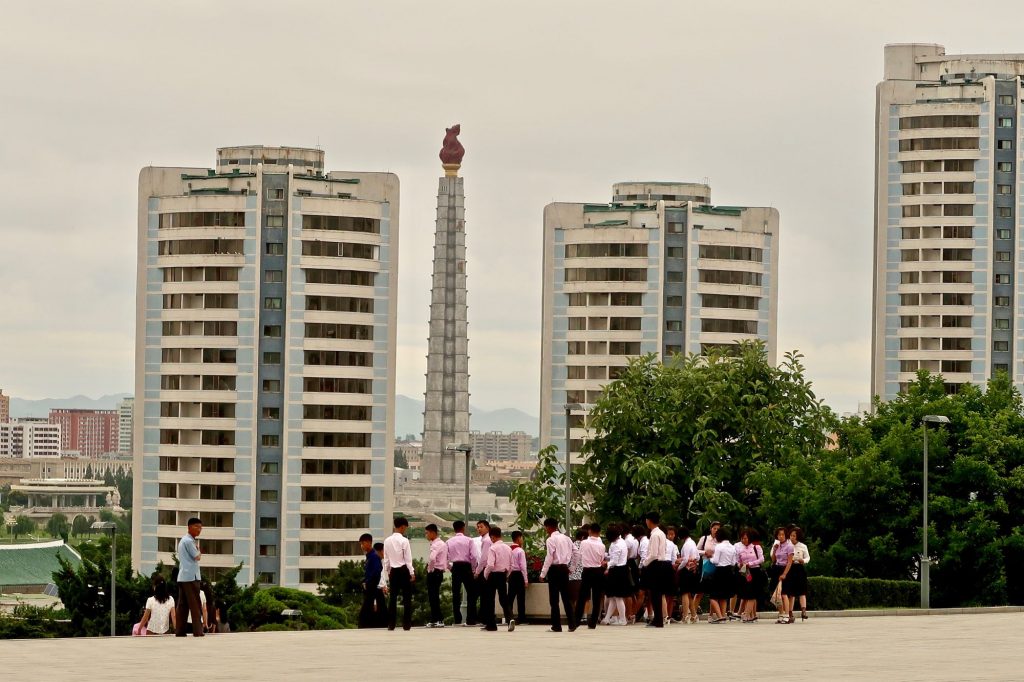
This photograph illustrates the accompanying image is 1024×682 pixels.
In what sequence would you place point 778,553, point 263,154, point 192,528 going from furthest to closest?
1. point 263,154
2. point 778,553
3. point 192,528

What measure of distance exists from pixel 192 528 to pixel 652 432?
111ft

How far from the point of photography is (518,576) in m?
34.2

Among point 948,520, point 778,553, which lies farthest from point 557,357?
point 778,553

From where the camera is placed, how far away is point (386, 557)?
111ft

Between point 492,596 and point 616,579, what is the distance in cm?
269

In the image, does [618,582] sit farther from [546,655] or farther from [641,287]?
[641,287]

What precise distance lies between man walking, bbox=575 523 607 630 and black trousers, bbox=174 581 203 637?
22.4 feet

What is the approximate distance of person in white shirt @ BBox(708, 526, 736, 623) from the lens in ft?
118

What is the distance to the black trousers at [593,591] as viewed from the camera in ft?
111

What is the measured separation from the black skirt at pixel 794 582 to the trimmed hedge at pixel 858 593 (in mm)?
9231

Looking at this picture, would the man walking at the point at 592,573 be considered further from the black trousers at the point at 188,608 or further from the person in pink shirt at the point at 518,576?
the black trousers at the point at 188,608

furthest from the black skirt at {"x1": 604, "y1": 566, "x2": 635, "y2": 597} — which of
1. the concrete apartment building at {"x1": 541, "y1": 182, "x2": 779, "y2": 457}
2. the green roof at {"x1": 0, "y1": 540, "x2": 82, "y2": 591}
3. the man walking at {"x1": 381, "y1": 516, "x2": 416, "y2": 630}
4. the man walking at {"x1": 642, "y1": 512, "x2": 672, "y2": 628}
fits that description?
the green roof at {"x1": 0, "y1": 540, "x2": 82, "y2": 591}

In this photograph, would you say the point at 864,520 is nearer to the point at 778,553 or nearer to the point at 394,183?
the point at 778,553

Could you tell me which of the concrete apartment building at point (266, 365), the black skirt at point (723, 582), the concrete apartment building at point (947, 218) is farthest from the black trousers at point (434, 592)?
the concrete apartment building at point (947, 218)
